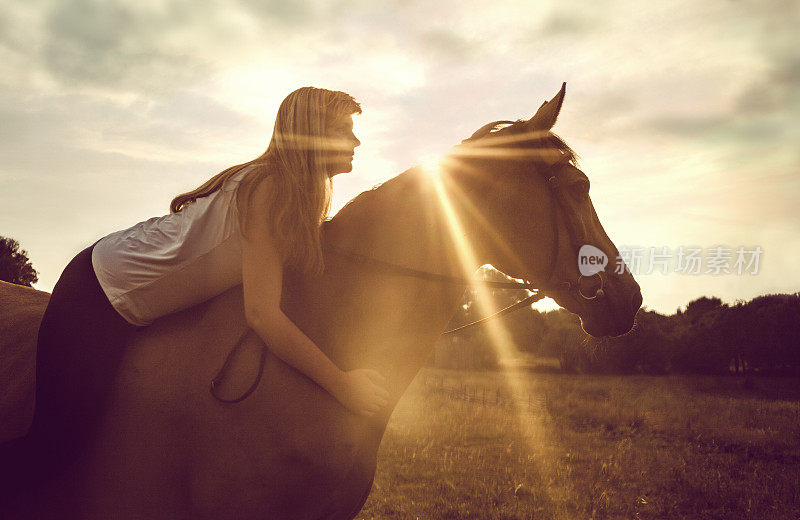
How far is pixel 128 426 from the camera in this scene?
7.22 ft

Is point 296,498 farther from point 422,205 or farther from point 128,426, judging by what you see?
point 422,205

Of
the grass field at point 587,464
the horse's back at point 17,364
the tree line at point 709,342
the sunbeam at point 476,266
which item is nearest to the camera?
the horse's back at point 17,364

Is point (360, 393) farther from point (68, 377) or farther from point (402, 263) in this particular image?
point (68, 377)

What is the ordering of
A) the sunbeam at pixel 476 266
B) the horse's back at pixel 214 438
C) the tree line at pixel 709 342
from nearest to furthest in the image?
1. the horse's back at pixel 214 438
2. the sunbeam at pixel 476 266
3. the tree line at pixel 709 342

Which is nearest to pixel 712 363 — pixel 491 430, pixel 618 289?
pixel 491 430

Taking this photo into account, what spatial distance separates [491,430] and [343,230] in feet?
41.8

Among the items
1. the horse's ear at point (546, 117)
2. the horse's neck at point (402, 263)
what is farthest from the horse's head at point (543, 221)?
the horse's neck at point (402, 263)

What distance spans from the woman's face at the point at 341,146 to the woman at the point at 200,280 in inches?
4.2

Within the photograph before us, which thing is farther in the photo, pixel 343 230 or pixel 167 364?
pixel 343 230

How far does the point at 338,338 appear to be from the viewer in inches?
93.5

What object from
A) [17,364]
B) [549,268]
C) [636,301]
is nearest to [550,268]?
[549,268]

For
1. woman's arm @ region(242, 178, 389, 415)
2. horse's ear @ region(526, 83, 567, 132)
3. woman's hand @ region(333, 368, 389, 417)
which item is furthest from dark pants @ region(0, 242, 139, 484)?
horse's ear @ region(526, 83, 567, 132)

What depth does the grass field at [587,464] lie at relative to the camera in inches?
291

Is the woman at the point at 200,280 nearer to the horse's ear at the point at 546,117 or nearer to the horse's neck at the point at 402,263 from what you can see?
the horse's neck at the point at 402,263
